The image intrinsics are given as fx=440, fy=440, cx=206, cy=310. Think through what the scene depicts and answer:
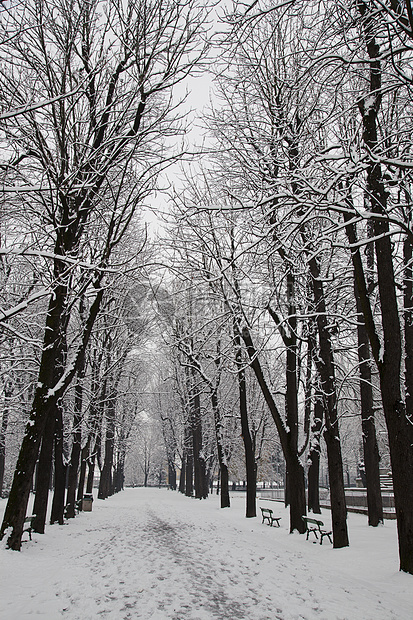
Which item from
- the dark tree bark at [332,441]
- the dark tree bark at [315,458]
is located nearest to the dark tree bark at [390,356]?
the dark tree bark at [332,441]

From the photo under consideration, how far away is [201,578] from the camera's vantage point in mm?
7203

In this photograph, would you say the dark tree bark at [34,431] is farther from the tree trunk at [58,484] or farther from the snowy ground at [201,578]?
the tree trunk at [58,484]

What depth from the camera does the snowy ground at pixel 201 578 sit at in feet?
18.4

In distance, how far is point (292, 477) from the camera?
12461mm

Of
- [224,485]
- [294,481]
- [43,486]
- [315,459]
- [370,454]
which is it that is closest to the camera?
[43,486]

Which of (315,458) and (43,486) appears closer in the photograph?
(43,486)

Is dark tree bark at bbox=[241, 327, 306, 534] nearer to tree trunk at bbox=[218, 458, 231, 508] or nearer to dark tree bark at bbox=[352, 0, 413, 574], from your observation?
dark tree bark at bbox=[352, 0, 413, 574]

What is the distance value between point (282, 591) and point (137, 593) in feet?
7.00

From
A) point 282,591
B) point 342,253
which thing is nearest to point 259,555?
point 282,591

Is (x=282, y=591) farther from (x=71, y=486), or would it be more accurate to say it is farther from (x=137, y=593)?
(x=71, y=486)

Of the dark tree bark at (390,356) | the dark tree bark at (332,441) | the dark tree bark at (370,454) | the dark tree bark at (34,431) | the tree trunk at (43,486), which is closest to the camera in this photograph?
the dark tree bark at (390,356)

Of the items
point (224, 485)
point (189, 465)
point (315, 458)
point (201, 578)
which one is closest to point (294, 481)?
point (201, 578)

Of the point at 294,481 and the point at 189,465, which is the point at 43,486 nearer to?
the point at 294,481

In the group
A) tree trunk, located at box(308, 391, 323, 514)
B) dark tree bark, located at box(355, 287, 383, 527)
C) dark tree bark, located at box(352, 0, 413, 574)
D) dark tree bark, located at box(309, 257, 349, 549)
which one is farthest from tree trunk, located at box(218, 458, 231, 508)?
dark tree bark, located at box(352, 0, 413, 574)
